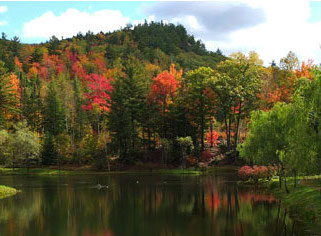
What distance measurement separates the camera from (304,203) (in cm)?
2467

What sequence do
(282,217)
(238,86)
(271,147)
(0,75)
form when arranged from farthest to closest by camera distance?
(238,86)
(0,75)
(271,147)
(282,217)

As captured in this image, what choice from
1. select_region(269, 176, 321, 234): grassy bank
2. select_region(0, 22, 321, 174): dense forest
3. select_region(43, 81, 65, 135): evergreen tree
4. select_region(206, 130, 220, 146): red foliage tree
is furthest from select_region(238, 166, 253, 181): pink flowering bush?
select_region(43, 81, 65, 135): evergreen tree

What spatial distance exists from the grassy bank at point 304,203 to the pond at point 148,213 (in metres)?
0.71

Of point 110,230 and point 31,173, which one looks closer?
point 110,230

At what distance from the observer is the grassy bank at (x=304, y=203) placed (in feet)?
68.6

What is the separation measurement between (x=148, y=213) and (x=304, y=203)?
1112 cm

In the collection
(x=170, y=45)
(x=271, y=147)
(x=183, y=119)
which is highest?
(x=170, y=45)

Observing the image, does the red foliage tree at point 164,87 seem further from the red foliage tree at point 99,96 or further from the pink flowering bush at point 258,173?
the pink flowering bush at point 258,173

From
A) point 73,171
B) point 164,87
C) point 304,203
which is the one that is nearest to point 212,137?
point 164,87

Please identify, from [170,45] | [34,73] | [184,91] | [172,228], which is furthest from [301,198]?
[170,45]

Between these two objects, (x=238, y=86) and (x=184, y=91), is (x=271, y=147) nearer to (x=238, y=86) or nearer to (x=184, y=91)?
(x=238, y=86)

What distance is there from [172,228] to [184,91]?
4974 cm

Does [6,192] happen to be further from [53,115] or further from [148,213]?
[53,115]

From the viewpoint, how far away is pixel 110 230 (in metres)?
20.7
